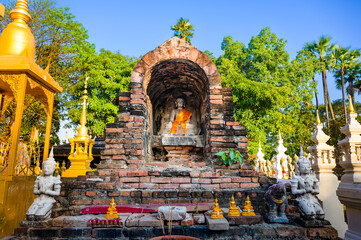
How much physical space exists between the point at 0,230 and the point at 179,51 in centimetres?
452

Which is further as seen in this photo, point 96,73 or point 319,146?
point 96,73

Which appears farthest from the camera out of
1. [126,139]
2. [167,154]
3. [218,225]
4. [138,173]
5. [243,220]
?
[167,154]

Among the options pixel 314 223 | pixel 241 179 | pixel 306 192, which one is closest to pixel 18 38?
pixel 241 179

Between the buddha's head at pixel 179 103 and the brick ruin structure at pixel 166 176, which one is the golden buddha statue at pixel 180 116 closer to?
the buddha's head at pixel 179 103

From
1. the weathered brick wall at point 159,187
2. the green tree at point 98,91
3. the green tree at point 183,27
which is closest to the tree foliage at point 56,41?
the green tree at point 98,91

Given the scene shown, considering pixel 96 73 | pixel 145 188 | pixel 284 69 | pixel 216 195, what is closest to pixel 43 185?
pixel 145 188

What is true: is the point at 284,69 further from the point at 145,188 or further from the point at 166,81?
the point at 145,188

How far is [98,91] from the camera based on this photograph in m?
14.2

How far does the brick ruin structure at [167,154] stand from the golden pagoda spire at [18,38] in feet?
6.54

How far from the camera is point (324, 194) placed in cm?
496

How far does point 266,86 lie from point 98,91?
10072 mm

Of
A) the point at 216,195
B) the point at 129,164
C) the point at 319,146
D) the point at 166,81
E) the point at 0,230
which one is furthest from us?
the point at 166,81

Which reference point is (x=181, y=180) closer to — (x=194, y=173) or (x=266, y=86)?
(x=194, y=173)

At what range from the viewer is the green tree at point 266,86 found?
13.8m
